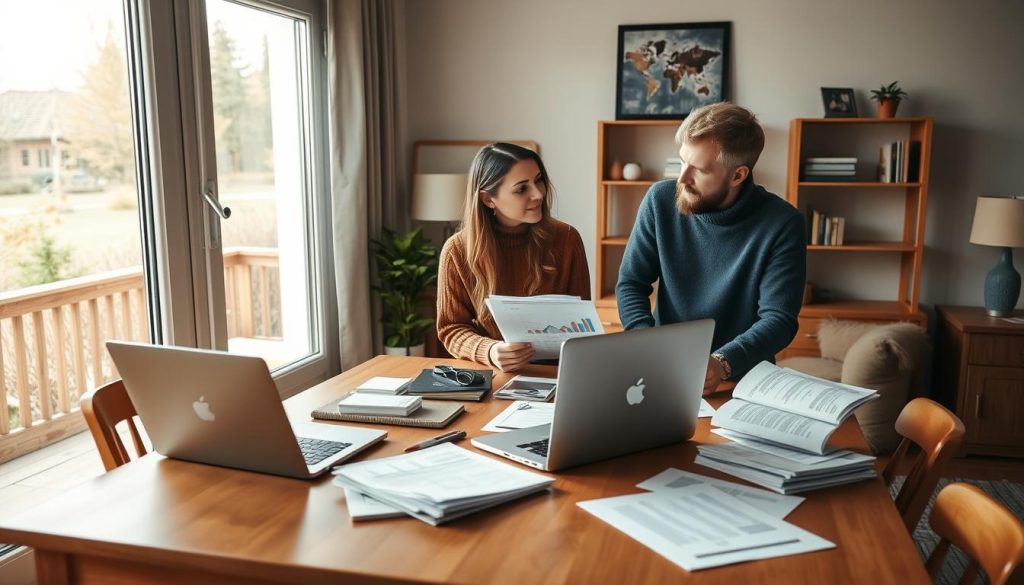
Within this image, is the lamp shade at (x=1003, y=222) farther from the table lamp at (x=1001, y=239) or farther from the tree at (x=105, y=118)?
the tree at (x=105, y=118)

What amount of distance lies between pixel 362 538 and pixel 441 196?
121 inches

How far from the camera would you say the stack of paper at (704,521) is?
1151mm

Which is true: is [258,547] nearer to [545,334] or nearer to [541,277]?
[545,334]

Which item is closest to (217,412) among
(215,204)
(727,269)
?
(727,269)

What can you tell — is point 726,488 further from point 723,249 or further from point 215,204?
point 215,204

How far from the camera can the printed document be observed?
5.56 ft

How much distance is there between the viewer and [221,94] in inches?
130

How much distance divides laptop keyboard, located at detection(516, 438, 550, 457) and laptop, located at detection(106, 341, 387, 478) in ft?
0.98

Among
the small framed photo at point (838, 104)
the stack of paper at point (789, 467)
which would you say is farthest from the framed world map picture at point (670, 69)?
the stack of paper at point (789, 467)

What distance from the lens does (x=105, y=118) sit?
114 inches

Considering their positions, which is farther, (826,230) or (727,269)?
(826,230)

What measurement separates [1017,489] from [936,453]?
2412 millimetres

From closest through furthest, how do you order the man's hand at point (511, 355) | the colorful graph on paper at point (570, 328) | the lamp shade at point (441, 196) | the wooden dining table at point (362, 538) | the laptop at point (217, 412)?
the wooden dining table at point (362, 538), the laptop at point (217, 412), the colorful graph on paper at point (570, 328), the man's hand at point (511, 355), the lamp shade at point (441, 196)

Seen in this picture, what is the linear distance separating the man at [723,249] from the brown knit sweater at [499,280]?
17 cm
